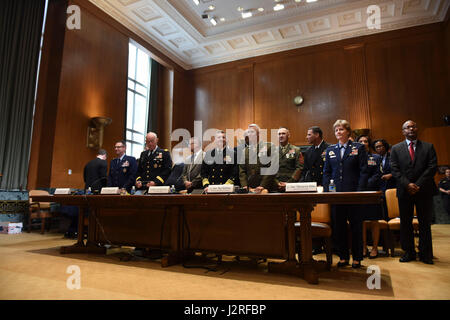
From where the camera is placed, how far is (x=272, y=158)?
3.42 metres

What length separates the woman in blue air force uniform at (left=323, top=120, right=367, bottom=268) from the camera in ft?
9.15

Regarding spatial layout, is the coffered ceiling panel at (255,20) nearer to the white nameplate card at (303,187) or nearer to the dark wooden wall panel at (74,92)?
the dark wooden wall panel at (74,92)

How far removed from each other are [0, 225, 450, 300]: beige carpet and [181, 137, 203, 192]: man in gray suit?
1.20m

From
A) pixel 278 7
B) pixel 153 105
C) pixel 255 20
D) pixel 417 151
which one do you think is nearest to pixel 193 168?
pixel 417 151

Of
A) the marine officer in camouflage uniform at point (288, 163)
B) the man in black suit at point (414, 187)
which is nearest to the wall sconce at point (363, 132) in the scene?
the man in black suit at point (414, 187)

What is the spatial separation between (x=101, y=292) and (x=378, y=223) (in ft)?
9.96

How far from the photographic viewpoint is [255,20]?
808 centimetres

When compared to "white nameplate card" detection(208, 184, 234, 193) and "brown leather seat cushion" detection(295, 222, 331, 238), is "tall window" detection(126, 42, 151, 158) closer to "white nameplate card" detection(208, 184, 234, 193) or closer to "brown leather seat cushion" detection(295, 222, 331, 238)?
"white nameplate card" detection(208, 184, 234, 193)

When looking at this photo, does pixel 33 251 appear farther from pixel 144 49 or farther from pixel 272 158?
pixel 144 49

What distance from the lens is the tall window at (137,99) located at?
8734mm

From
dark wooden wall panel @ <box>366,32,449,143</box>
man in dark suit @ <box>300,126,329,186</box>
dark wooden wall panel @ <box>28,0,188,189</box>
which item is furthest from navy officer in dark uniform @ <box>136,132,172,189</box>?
dark wooden wall panel @ <box>366,32,449,143</box>

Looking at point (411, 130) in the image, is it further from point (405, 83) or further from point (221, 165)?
point (405, 83)

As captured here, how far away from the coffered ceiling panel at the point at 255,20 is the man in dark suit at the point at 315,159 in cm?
498
